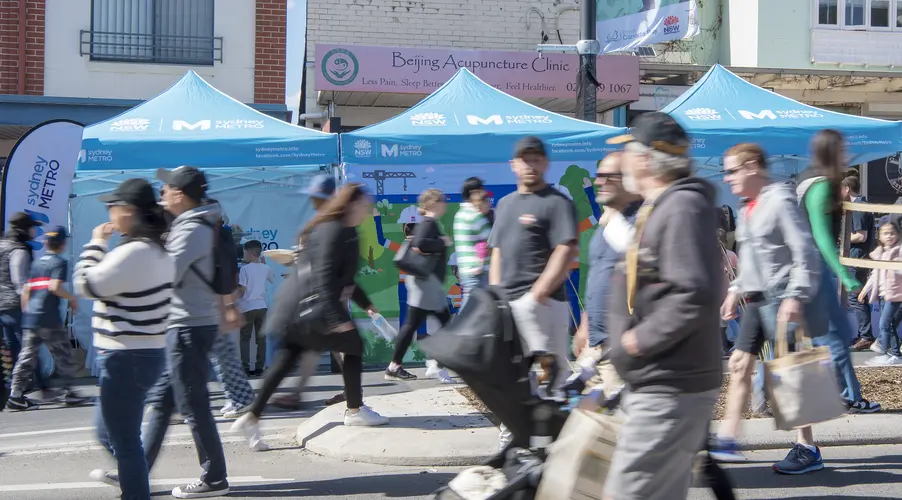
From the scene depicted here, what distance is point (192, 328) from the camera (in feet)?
17.7

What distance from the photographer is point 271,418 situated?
27.1ft

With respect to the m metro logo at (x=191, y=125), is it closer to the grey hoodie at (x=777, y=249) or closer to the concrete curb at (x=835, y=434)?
the concrete curb at (x=835, y=434)

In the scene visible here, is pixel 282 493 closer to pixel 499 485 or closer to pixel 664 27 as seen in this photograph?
pixel 499 485

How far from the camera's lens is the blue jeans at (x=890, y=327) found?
34.7 ft

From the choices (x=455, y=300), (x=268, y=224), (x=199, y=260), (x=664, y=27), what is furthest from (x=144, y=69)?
(x=199, y=260)

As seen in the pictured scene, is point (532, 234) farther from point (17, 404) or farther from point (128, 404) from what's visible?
point (17, 404)

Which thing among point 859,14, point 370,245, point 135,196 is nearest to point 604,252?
point 135,196

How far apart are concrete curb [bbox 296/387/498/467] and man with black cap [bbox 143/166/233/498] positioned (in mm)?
1215

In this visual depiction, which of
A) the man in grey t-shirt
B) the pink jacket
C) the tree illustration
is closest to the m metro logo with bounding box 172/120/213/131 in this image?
the tree illustration

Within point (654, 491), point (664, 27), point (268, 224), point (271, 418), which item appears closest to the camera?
point (654, 491)

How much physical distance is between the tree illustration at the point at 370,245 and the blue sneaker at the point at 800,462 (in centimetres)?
652

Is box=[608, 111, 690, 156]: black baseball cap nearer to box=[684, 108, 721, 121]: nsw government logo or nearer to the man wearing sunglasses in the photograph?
the man wearing sunglasses

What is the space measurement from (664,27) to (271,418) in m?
9.22

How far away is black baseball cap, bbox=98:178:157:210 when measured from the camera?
15.3ft
